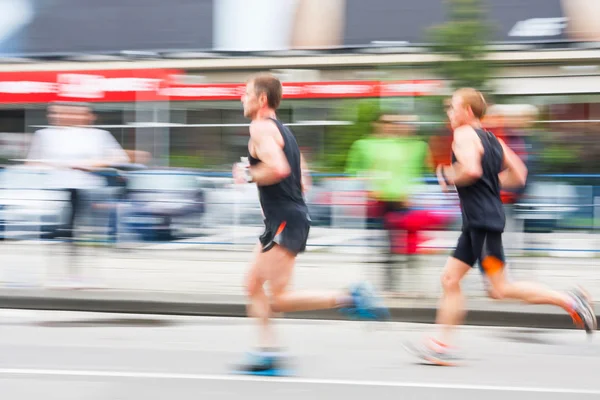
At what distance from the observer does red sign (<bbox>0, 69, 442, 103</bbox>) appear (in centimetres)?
2120

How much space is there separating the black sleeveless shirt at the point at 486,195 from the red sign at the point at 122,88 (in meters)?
15.5

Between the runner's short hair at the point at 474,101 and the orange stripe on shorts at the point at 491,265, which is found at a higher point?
the runner's short hair at the point at 474,101

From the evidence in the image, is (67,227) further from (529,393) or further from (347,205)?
(529,393)

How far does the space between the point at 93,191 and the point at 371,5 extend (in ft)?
47.1

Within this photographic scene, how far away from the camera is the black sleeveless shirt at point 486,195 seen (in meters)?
5.56

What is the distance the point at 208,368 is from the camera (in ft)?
18.4

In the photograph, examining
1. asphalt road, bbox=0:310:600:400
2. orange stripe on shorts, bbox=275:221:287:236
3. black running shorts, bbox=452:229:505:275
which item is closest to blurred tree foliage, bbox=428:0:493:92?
asphalt road, bbox=0:310:600:400

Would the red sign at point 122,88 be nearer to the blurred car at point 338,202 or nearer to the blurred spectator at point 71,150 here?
the blurred car at point 338,202

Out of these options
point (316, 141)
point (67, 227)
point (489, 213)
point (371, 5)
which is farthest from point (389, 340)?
point (371, 5)

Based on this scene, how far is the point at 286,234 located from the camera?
5.25m

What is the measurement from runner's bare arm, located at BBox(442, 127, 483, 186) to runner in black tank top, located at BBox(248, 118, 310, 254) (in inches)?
35.1

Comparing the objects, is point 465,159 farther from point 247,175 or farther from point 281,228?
point 247,175

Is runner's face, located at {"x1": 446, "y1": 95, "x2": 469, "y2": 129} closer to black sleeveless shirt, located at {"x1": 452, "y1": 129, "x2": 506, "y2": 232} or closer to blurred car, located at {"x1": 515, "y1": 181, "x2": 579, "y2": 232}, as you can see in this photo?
black sleeveless shirt, located at {"x1": 452, "y1": 129, "x2": 506, "y2": 232}

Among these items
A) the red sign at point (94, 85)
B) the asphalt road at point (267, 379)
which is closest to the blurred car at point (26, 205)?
the asphalt road at point (267, 379)
